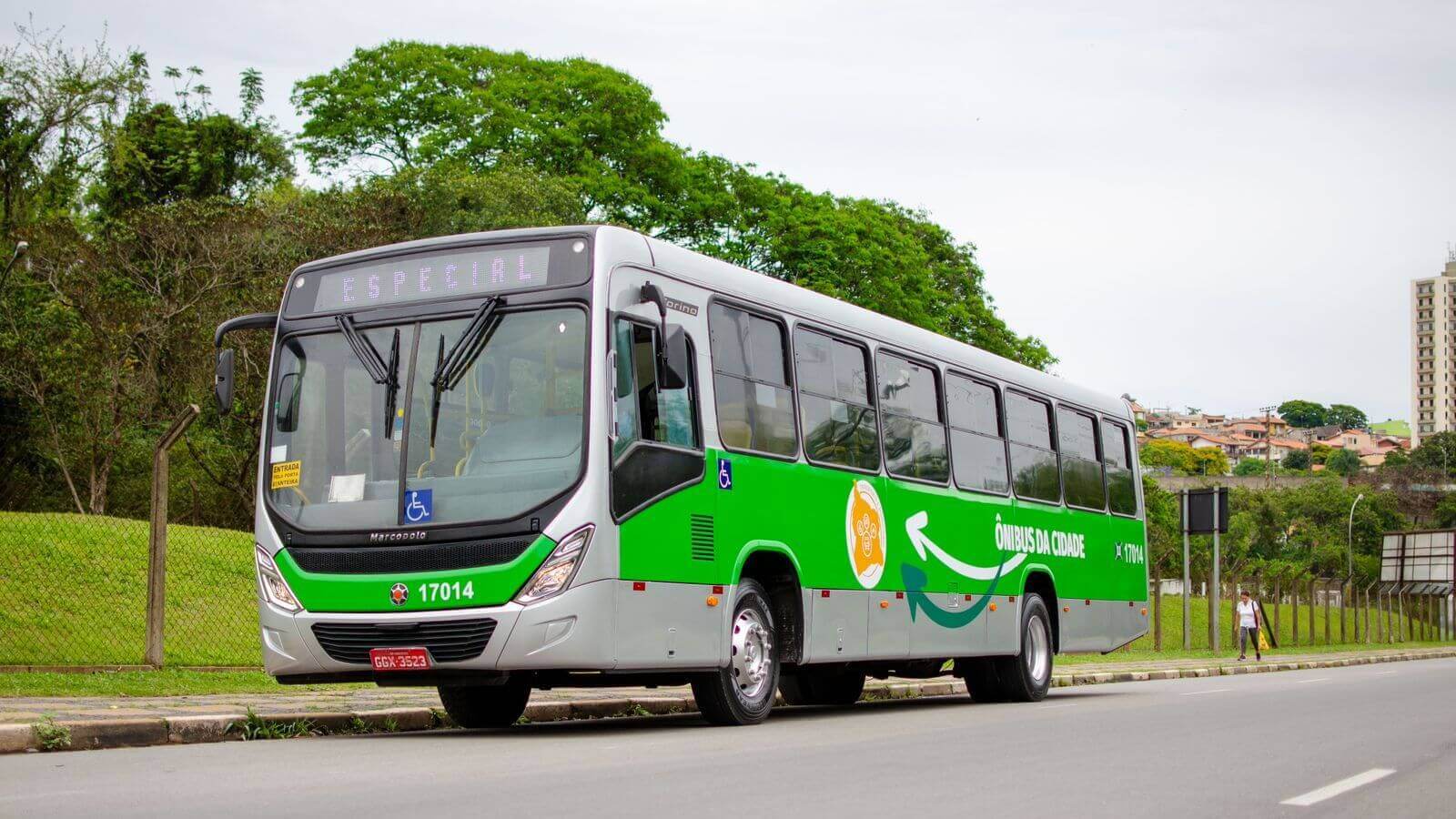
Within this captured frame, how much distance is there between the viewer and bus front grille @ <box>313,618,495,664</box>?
1077 centimetres

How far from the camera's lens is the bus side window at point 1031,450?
18.2m

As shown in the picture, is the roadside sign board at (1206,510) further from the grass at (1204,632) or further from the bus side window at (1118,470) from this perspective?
the bus side window at (1118,470)

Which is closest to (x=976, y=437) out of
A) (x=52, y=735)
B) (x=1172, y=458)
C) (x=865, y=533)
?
(x=865, y=533)

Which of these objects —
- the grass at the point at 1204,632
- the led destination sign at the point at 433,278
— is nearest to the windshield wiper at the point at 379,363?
the led destination sign at the point at 433,278

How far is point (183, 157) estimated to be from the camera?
47562 mm

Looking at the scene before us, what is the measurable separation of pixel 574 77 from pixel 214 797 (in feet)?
146

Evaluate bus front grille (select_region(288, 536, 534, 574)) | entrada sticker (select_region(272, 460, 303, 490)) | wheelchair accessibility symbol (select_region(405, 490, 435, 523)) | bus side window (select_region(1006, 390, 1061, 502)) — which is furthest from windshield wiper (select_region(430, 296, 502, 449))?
bus side window (select_region(1006, 390, 1061, 502))

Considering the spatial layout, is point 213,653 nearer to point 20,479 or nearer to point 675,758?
point 675,758

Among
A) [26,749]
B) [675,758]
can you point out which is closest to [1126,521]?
[675,758]

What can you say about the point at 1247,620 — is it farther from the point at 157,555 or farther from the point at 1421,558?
the point at 1421,558

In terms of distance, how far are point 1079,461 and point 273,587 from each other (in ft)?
36.8

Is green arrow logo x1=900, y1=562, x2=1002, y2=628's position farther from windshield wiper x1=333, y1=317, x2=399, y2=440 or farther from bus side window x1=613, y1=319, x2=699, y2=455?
windshield wiper x1=333, y1=317, x2=399, y2=440

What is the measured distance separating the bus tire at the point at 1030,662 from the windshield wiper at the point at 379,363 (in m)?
8.88

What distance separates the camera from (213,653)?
19.8 meters
